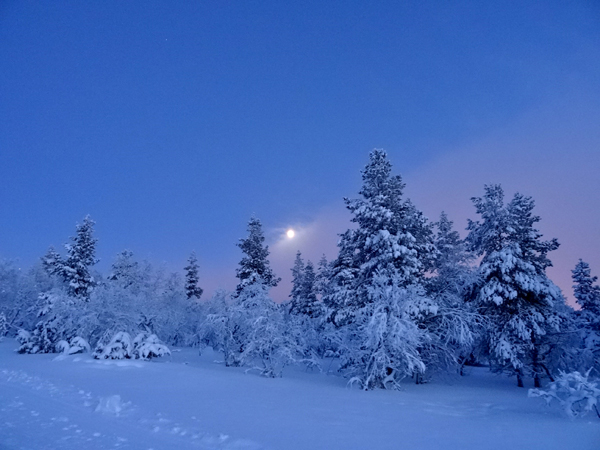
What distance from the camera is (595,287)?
3219cm

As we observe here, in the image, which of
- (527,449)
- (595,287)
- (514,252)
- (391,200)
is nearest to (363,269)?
(391,200)

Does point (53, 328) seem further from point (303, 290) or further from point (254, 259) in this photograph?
point (303, 290)

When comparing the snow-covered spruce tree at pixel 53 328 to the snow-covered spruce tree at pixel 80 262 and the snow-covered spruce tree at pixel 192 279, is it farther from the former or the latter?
the snow-covered spruce tree at pixel 192 279

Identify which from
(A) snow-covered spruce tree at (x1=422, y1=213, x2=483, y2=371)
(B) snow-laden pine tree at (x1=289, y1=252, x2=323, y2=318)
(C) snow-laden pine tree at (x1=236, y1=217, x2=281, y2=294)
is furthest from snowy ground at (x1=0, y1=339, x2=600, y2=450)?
(B) snow-laden pine tree at (x1=289, y1=252, x2=323, y2=318)

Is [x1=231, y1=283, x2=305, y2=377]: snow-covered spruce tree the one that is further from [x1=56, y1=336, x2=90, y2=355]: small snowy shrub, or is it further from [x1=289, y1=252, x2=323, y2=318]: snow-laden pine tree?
[x1=289, y1=252, x2=323, y2=318]: snow-laden pine tree

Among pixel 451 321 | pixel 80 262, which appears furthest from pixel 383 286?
pixel 80 262

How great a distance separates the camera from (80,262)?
116 feet

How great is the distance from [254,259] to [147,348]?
514 inches

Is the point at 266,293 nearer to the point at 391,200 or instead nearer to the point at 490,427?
the point at 391,200

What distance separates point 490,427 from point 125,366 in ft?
62.7

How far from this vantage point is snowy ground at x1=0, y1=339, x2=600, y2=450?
6.91 m

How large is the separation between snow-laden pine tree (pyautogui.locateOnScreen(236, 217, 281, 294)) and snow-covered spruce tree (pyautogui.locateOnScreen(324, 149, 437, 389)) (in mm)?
12460

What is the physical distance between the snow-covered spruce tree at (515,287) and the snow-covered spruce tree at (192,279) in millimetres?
41361

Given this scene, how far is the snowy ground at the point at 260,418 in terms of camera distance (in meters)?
6.91
